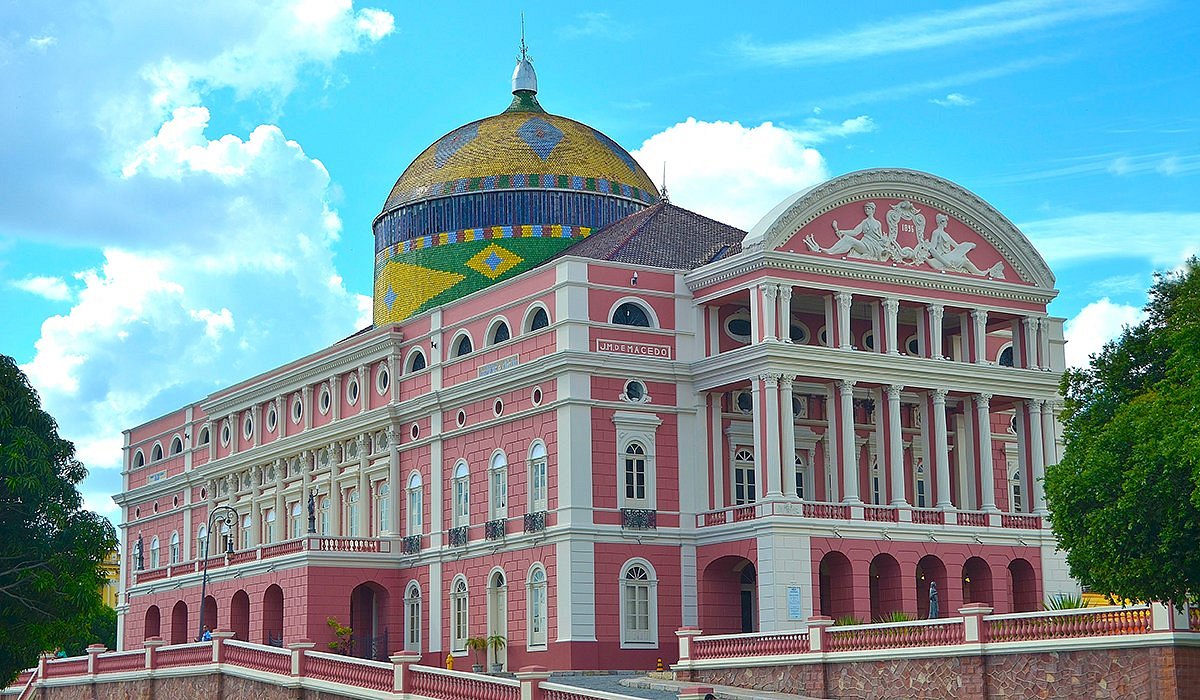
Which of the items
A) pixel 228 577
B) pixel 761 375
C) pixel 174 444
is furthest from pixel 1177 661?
pixel 174 444

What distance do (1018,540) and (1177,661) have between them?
67.5 feet

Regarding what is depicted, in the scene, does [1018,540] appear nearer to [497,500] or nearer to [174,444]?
[497,500]

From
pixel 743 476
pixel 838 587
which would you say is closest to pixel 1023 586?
pixel 838 587

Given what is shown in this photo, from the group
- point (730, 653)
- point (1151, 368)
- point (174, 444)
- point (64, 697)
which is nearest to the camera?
point (1151, 368)

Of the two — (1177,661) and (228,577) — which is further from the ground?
(228,577)

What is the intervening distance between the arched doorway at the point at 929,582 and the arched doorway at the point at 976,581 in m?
0.82

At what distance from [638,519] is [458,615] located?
6898 mm

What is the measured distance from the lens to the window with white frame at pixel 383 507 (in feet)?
191

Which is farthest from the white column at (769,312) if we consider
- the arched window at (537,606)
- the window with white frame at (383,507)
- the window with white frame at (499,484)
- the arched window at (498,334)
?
the window with white frame at (383,507)

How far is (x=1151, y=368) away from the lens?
38.3m

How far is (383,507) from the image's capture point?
193 ft

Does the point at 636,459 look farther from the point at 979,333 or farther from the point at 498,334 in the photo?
the point at 979,333

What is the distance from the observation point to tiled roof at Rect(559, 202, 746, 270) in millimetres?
54125

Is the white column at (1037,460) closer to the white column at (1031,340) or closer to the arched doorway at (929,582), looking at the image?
the white column at (1031,340)
